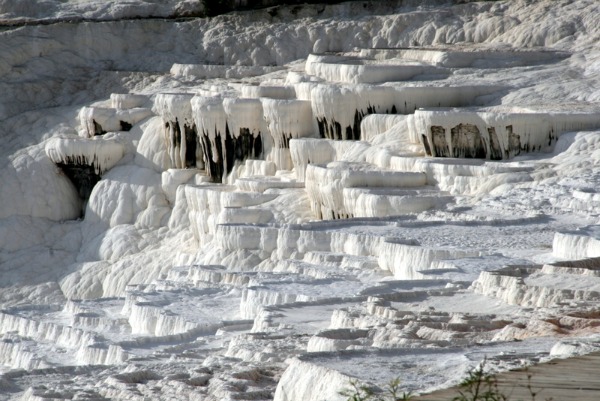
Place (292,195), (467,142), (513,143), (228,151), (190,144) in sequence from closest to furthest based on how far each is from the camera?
(513,143), (467,142), (292,195), (228,151), (190,144)

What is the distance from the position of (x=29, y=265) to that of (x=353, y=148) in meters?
8.17

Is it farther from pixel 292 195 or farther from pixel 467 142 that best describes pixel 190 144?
pixel 467 142

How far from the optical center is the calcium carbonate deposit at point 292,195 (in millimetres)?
12320

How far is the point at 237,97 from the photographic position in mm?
27891

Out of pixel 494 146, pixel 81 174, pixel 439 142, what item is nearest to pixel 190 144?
pixel 81 174

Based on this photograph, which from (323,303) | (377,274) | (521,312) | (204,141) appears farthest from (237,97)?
(521,312)

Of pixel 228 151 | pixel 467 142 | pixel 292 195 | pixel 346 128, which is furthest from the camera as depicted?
pixel 228 151

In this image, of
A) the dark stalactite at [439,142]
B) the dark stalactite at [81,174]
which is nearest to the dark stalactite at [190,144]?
the dark stalactite at [81,174]

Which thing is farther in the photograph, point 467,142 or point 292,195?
point 292,195

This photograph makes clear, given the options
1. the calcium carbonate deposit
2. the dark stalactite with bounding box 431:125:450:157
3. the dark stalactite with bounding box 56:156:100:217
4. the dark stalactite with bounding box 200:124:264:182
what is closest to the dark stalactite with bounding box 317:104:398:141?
the calcium carbonate deposit

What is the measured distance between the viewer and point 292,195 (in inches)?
960

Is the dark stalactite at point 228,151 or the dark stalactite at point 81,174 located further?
the dark stalactite at point 81,174

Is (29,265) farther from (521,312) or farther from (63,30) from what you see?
(521,312)

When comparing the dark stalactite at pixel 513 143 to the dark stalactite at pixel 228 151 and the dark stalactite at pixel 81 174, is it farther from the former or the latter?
the dark stalactite at pixel 81 174
